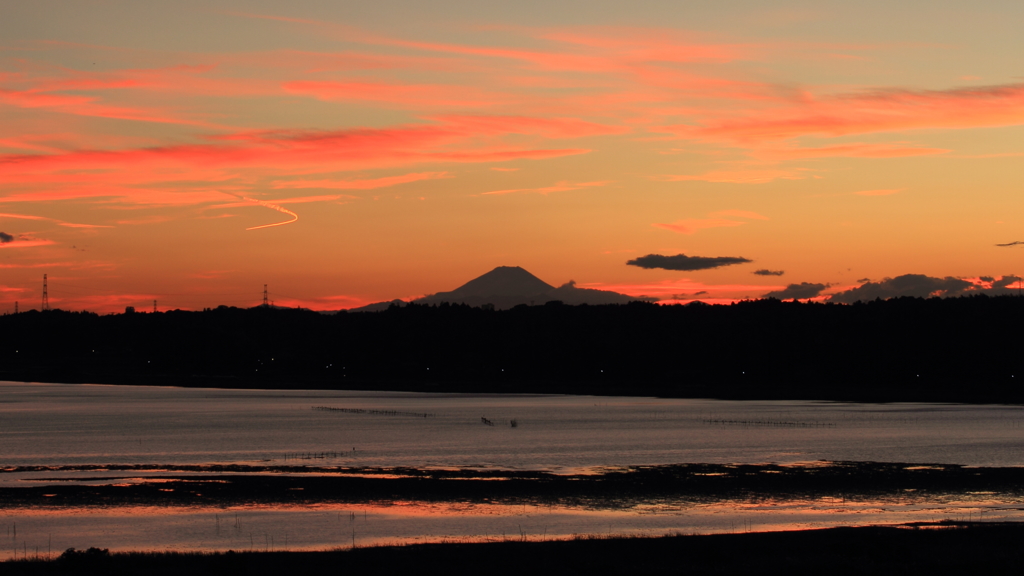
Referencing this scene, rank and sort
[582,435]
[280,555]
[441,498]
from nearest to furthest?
[280,555]
[441,498]
[582,435]

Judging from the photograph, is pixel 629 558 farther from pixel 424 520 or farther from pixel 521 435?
pixel 521 435

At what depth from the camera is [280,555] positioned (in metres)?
34.4

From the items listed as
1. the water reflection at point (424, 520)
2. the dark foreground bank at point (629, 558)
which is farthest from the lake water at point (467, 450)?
the dark foreground bank at point (629, 558)

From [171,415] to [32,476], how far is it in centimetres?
9632

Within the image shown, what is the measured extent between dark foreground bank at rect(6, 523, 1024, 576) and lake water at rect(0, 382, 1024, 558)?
4.30 meters

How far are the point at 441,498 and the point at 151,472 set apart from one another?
79.3 feet

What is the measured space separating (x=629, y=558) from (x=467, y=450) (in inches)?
2144

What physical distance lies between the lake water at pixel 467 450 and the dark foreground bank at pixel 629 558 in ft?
14.1

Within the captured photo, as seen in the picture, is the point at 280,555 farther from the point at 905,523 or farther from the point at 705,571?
the point at 905,523

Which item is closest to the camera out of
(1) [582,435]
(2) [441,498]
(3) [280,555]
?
(3) [280,555]

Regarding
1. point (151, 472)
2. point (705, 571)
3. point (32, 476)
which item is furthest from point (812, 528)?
point (32, 476)

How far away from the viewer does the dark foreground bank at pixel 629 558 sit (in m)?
31.3

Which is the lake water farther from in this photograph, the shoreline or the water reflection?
the shoreline

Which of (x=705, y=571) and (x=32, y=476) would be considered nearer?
(x=705, y=571)
